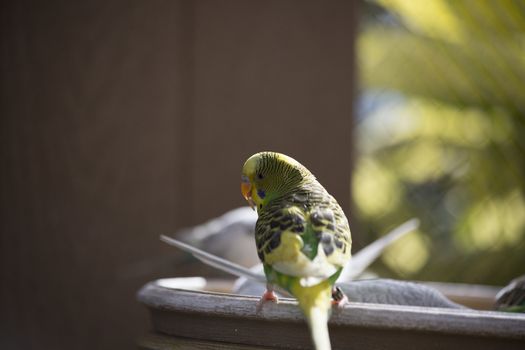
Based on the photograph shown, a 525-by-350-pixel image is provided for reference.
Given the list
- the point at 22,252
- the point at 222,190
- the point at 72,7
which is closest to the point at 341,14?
the point at 222,190

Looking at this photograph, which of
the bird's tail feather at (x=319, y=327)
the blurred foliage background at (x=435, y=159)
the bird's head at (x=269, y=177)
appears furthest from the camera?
the blurred foliage background at (x=435, y=159)

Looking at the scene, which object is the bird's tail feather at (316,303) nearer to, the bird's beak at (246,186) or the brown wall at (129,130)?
the bird's beak at (246,186)

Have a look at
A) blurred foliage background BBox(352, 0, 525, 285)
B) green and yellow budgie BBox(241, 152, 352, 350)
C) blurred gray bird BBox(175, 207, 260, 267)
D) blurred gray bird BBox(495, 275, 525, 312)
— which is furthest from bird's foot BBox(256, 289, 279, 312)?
blurred foliage background BBox(352, 0, 525, 285)

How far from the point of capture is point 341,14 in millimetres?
2354

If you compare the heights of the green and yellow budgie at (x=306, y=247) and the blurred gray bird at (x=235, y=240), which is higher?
the green and yellow budgie at (x=306, y=247)

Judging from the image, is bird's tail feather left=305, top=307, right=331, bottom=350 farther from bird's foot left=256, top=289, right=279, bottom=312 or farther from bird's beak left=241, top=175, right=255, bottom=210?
bird's beak left=241, top=175, right=255, bottom=210

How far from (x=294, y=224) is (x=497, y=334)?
22 centimetres

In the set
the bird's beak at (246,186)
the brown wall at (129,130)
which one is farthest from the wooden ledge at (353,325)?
the brown wall at (129,130)

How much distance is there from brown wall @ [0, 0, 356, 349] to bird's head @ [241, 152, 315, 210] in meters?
1.31

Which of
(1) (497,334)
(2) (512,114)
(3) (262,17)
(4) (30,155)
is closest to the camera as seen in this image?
(1) (497,334)

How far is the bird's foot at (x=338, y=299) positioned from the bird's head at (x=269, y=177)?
0.15 metres

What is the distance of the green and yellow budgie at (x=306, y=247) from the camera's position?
0.71 m

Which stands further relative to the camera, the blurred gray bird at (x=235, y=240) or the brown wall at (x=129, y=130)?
the brown wall at (x=129, y=130)

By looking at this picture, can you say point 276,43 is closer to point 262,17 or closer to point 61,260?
point 262,17
